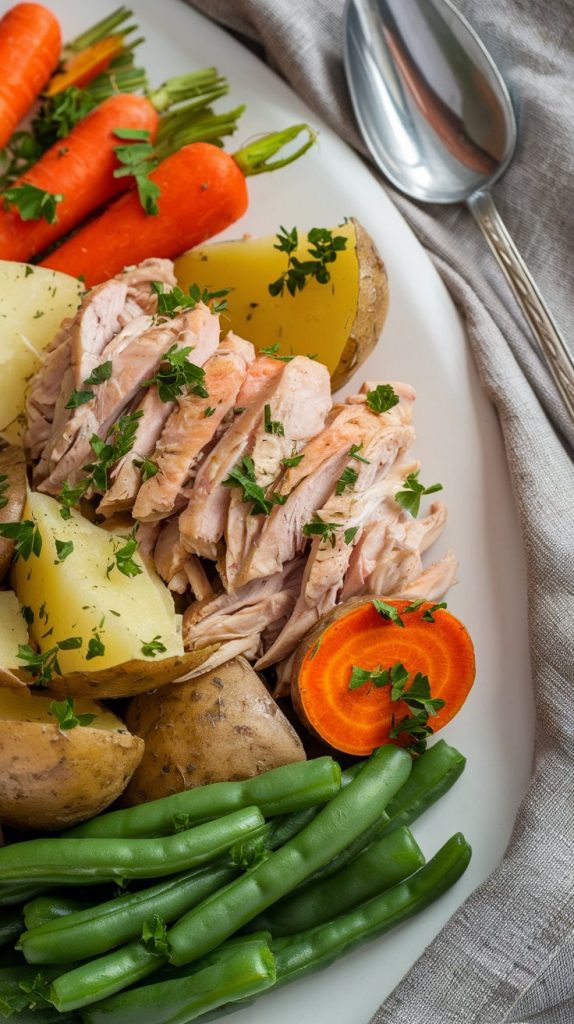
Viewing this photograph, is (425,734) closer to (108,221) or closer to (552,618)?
(552,618)

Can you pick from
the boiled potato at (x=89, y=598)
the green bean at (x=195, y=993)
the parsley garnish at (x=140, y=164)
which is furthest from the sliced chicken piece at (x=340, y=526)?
the parsley garnish at (x=140, y=164)

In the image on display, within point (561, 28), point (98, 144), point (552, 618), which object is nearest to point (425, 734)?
point (552, 618)

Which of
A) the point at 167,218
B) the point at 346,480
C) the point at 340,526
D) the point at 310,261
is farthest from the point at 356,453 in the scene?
the point at 167,218

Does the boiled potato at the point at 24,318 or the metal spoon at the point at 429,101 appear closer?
the boiled potato at the point at 24,318

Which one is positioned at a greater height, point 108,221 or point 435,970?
point 108,221

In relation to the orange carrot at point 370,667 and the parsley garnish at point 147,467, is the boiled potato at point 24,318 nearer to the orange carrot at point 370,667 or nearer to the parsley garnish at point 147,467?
the parsley garnish at point 147,467

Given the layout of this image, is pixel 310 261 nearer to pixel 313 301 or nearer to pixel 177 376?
pixel 313 301
